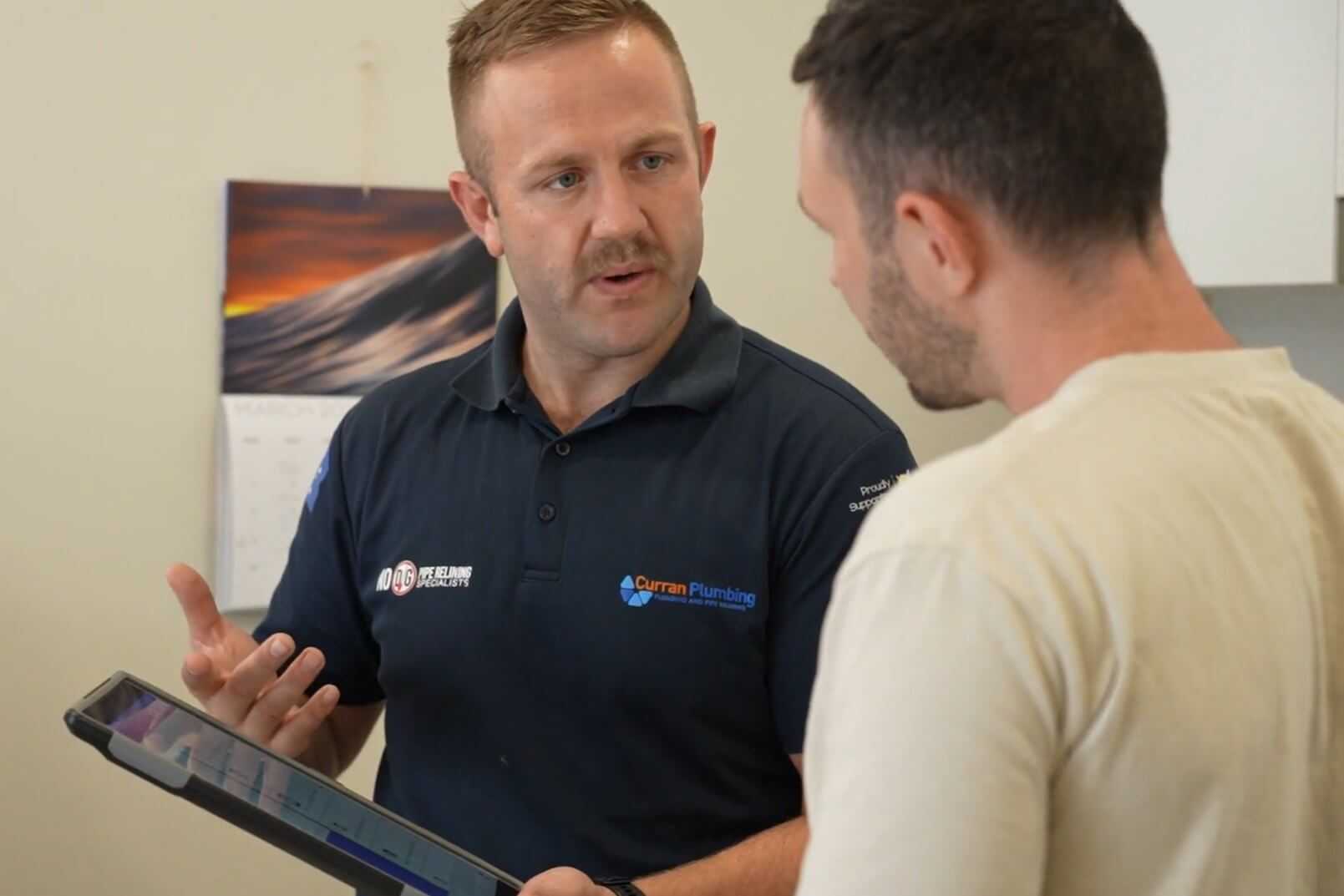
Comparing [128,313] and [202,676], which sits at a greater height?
[128,313]

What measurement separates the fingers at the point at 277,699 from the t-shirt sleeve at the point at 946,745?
2.43 feet

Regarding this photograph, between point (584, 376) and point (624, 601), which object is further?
point (584, 376)

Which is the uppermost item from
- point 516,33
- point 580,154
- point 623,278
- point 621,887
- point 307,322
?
point 516,33

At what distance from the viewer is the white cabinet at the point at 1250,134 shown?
2.33m

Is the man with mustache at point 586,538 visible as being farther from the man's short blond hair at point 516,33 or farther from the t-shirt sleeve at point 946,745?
the t-shirt sleeve at point 946,745

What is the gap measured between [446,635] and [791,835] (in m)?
0.35

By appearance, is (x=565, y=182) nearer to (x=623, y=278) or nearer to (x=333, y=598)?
(x=623, y=278)

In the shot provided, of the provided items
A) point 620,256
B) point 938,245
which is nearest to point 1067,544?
point 938,245

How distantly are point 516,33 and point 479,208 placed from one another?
19 cm

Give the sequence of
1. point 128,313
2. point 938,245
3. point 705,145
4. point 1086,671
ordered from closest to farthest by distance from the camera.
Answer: point 1086,671 → point 938,245 → point 705,145 → point 128,313

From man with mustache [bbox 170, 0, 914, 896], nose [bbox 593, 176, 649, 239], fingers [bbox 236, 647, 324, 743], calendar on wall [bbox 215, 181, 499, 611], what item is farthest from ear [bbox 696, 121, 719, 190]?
calendar on wall [bbox 215, 181, 499, 611]

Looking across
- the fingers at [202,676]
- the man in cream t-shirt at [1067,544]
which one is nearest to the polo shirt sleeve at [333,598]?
the fingers at [202,676]

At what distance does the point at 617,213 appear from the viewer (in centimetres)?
135

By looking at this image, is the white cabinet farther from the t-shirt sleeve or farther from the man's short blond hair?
the t-shirt sleeve
